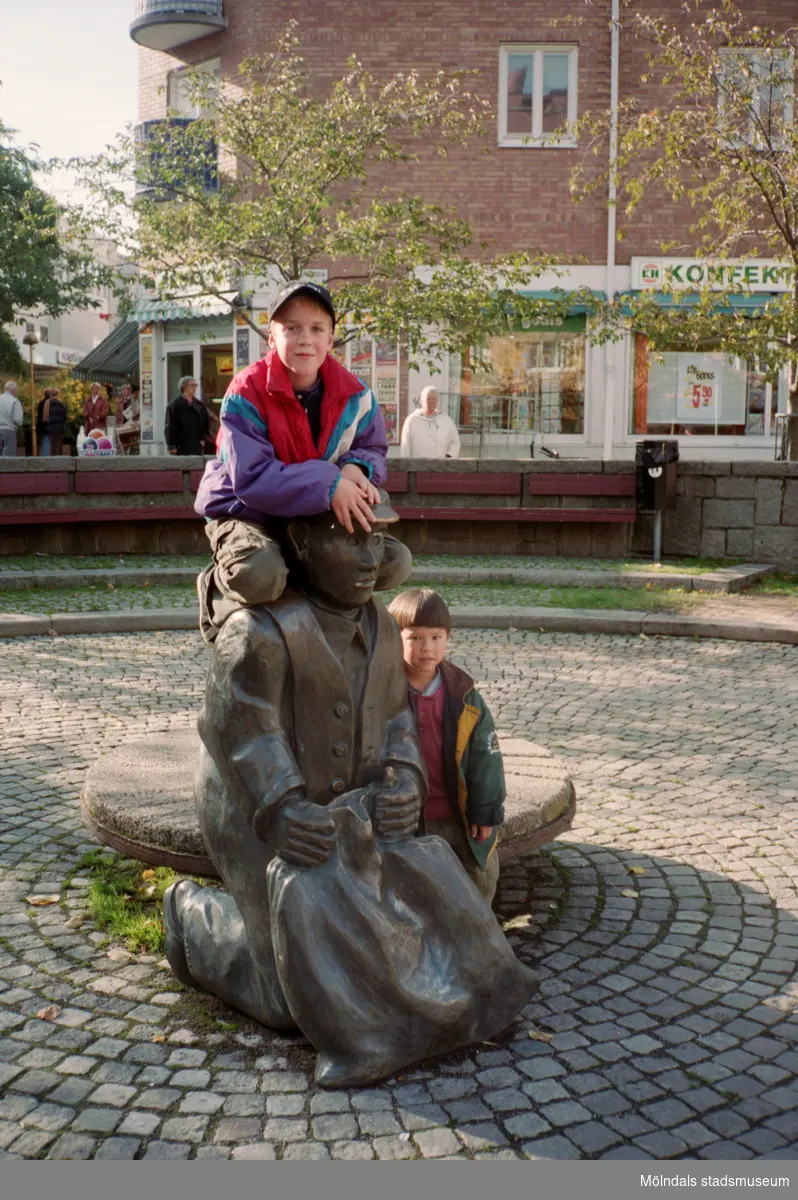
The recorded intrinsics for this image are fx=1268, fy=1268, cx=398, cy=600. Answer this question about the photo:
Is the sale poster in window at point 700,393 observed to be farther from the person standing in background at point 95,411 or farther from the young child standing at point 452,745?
the young child standing at point 452,745

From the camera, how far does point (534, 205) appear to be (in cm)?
2320

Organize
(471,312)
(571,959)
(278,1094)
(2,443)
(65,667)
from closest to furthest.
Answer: (278,1094) → (571,959) → (65,667) → (471,312) → (2,443)

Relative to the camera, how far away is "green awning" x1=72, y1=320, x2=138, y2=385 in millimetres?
29953

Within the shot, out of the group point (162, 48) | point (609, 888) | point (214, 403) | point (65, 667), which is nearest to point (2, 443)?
point (214, 403)

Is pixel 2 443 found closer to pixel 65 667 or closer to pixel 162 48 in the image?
pixel 162 48

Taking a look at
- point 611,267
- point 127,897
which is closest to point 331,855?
point 127,897

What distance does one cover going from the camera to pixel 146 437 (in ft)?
86.9

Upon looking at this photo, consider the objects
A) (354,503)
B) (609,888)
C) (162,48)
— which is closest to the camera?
(354,503)

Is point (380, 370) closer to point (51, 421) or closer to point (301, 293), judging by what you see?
point (51, 421)

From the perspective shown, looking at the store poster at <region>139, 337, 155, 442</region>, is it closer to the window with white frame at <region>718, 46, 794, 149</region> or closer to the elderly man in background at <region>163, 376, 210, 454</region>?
the elderly man in background at <region>163, 376, 210, 454</region>

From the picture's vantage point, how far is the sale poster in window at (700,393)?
23797 mm

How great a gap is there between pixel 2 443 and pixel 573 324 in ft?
34.3

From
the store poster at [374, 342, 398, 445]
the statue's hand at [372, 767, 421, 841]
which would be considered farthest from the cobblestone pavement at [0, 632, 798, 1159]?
the store poster at [374, 342, 398, 445]

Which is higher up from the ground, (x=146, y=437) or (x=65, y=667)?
(x=146, y=437)
